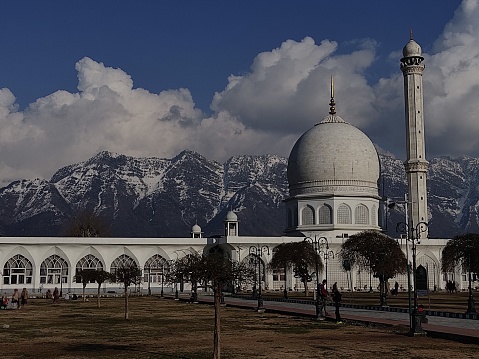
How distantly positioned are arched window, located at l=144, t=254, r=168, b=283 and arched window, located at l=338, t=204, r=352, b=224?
909 inches

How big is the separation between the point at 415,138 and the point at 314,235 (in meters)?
17.7

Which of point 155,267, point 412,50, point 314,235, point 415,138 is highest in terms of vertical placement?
point 412,50

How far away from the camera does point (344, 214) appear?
91750mm

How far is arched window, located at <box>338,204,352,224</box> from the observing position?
300 ft

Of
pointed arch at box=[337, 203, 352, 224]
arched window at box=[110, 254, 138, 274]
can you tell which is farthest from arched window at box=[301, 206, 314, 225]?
arched window at box=[110, 254, 138, 274]

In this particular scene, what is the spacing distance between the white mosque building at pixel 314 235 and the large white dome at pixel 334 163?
13 cm

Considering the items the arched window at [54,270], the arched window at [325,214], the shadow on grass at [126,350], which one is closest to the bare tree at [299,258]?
the arched window at [325,214]

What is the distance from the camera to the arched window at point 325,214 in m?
91.7

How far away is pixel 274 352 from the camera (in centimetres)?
2283

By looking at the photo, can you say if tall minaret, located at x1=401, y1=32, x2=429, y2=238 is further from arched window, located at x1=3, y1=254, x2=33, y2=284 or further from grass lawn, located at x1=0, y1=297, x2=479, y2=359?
grass lawn, located at x1=0, y1=297, x2=479, y2=359

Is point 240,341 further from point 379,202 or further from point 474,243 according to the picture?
point 379,202

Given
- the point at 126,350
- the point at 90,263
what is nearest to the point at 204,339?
the point at 126,350

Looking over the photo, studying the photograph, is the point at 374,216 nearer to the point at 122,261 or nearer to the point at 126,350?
the point at 122,261

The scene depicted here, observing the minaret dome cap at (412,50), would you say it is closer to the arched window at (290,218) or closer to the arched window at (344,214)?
the arched window at (344,214)
